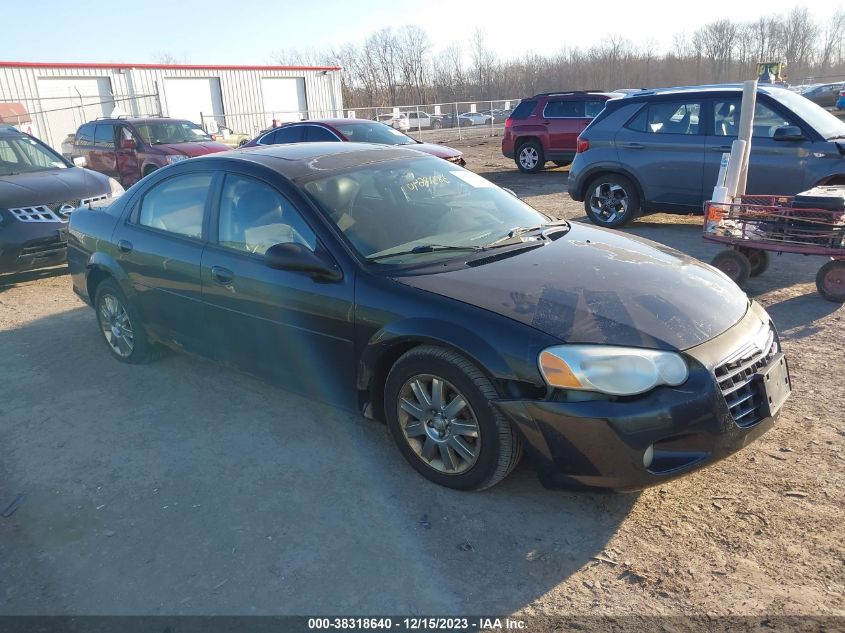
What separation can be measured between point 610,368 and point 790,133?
648 centimetres

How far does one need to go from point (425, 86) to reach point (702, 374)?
268 feet

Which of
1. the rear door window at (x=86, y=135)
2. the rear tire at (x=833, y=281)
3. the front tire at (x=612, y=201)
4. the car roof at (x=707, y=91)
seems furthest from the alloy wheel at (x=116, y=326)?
the rear door window at (x=86, y=135)

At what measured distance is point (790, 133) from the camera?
A: 7750mm

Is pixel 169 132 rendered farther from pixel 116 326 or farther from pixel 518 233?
pixel 518 233

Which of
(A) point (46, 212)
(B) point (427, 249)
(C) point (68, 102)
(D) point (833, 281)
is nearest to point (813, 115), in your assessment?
(D) point (833, 281)

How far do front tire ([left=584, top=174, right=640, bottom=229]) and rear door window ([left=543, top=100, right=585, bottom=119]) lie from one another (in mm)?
7119

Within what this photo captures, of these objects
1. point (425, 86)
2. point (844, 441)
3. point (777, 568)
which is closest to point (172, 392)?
point (777, 568)

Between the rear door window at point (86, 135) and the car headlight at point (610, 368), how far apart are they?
580 inches

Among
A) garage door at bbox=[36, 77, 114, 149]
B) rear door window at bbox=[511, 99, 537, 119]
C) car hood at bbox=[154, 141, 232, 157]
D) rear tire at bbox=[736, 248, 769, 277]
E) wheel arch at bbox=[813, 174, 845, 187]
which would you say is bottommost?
rear tire at bbox=[736, 248, 769, 277]

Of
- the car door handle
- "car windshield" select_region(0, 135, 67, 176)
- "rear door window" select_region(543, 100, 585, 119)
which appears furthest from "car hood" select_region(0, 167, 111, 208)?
"rear door window" select_region(543, 100, 585, 119)

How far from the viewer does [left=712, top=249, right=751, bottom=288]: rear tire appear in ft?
20.7

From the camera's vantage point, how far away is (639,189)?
9.07m

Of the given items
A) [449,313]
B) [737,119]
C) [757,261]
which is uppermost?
[737,119]

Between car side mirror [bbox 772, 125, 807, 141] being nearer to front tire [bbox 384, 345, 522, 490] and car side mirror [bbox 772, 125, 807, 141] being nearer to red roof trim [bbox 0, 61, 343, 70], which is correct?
front tire [bbox 384, 345, 522, 490]
